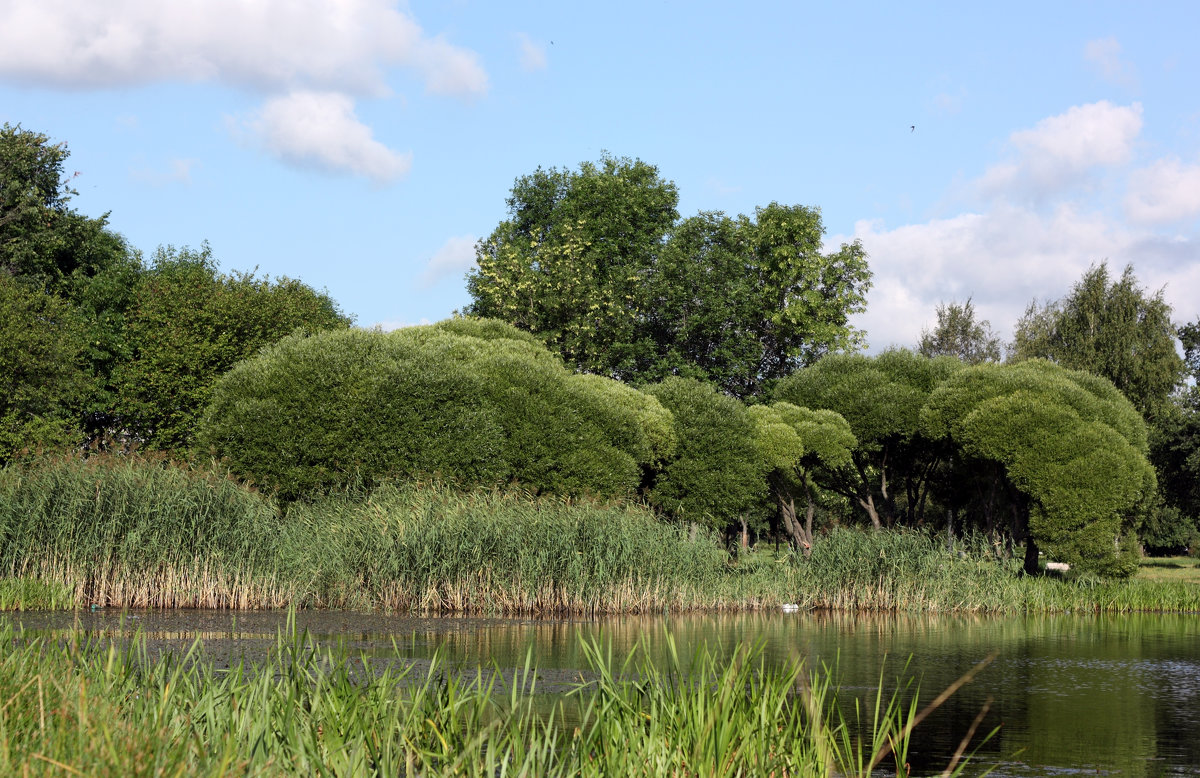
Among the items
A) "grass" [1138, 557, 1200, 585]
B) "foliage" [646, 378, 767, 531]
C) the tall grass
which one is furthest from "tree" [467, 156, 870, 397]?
the tall grass

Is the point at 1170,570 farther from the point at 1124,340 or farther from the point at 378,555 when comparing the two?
the point at 378,555

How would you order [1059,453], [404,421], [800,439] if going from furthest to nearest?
[800,439]
[1059,453]
[404,421]

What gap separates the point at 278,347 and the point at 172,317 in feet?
59.1

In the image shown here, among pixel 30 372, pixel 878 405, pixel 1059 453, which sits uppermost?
pixel 878 405

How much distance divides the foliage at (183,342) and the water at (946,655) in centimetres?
2664


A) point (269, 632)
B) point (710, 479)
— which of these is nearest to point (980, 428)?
point (710, 479)

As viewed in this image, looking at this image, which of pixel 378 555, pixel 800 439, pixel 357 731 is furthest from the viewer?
pixel 800 439

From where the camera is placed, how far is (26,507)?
20.0 metres

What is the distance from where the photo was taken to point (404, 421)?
28.3m

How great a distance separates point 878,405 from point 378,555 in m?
21.6

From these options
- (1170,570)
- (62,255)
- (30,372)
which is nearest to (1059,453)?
(1170,570)

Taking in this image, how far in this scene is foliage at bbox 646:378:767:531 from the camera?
3488cm

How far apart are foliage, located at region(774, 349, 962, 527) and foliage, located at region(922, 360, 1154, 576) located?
2838mm

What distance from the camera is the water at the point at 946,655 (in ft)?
38.3
